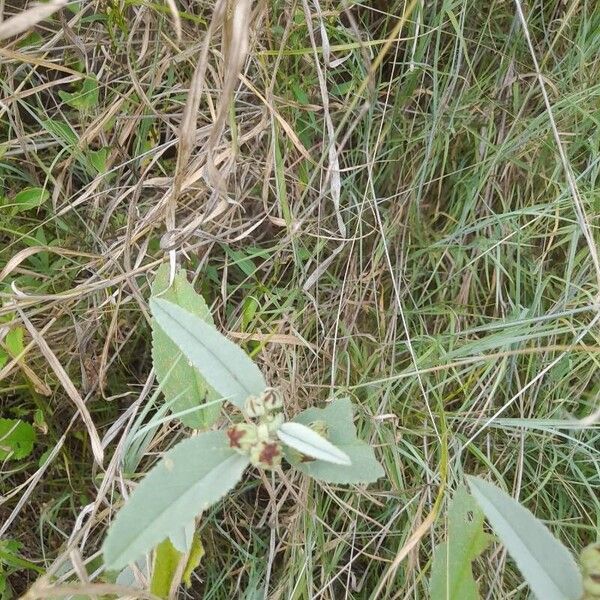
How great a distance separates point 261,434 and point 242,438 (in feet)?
0.07

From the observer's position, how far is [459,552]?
0.92 meters

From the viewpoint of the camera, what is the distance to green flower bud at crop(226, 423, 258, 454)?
0.76 m

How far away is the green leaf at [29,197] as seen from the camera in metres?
1.23

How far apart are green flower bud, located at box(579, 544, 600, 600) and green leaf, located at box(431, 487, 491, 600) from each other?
181 mm

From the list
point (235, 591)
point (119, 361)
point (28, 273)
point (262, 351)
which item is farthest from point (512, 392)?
point (28, 273)

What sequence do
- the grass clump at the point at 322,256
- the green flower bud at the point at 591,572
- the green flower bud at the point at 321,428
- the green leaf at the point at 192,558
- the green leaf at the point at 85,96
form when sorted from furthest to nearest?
the green leaf at the point at 85,96 → the grass clump at the point at 322,256 → the green leaf at the point at 192,558 → the green flower bud at the point at 321,428 → the green flower bud at the point at 591,572

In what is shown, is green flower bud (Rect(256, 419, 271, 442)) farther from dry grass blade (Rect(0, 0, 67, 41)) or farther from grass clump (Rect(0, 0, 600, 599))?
dry grass blade (Rect(0, 0, 67, 41))

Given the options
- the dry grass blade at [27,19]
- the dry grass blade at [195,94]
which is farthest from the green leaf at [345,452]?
the dry grass blade at [27,19]

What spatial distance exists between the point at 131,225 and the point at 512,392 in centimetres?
70

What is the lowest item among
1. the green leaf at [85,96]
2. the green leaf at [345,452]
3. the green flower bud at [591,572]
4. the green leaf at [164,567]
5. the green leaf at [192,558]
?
the green flower bud at [591,572]

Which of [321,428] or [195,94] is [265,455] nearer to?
[321,428]

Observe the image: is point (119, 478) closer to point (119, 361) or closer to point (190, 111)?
point (119, 361)

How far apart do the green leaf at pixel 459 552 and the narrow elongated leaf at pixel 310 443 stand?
0.76ft

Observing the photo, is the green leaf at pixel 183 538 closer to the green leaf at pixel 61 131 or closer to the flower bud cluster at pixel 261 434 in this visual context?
the flower bud cluster at pixel 261 434
